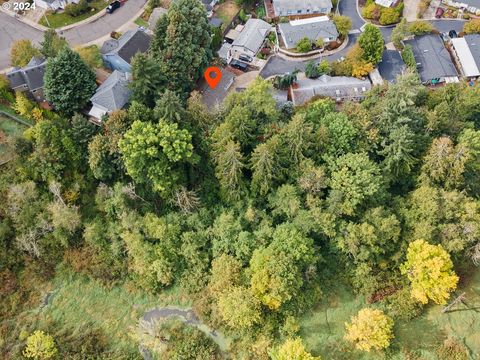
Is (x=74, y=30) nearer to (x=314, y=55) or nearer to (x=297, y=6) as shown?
(x=297, y=6)

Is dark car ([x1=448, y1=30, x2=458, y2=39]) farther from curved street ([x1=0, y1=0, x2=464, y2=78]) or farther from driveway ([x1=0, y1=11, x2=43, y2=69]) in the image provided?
driveway ([x1=0, y1=11, x2=43, y2=69])

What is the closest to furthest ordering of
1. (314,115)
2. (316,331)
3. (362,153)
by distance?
(316,331), (362,153), (314,115)

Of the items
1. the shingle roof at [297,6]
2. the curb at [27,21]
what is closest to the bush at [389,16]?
the shingle roof at [297,6]

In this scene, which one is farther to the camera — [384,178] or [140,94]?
[140,94]

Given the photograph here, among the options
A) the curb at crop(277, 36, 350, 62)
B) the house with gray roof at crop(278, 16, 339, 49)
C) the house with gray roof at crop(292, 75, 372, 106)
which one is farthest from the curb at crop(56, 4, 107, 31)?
the house with gray roof at crop(292, 75, 372, 106)

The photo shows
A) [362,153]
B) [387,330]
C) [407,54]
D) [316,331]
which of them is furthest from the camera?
[407,54]

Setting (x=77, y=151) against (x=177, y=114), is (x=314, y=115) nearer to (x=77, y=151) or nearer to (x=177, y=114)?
(x=177, y=114)

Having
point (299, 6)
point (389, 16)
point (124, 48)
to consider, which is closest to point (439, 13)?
point (389, 16)

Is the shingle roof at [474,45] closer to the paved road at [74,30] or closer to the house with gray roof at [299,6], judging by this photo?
the house with gray roof at [299,6]

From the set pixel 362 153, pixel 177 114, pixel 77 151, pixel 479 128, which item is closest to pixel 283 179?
pixel 362 153
